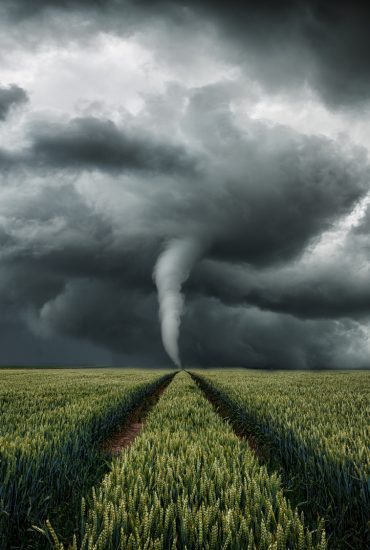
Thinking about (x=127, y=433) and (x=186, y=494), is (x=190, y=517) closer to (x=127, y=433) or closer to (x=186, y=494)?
(x=186, y=494)

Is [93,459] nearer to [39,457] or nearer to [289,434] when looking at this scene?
[39,457]

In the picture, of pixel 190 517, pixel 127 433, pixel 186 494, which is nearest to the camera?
pixel 190 517

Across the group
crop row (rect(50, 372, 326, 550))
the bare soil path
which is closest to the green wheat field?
crop row (rect(50, 372, 326, 550))

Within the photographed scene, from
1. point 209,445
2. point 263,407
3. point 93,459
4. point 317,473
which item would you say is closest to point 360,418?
point 263,407

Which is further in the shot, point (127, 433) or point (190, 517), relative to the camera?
point (127, 433)

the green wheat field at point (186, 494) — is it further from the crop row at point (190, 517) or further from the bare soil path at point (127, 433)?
the bare soil path at point (127, 433)

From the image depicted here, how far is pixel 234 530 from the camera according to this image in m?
2.59

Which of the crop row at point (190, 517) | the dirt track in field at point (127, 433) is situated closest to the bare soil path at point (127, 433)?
the dirt track in field at point (127, 433)

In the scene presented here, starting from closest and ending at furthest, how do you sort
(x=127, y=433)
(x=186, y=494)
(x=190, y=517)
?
1. (x=190, y=517)
2. (x=186, y=494)
3. (x=127, y=433)

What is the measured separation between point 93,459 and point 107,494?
3706mm

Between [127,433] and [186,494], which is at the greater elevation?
[186,494]

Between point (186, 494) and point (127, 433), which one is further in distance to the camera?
point (127, 433)

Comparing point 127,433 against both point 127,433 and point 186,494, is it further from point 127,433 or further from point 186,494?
point 186,494

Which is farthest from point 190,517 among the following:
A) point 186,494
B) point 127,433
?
point 127,433
